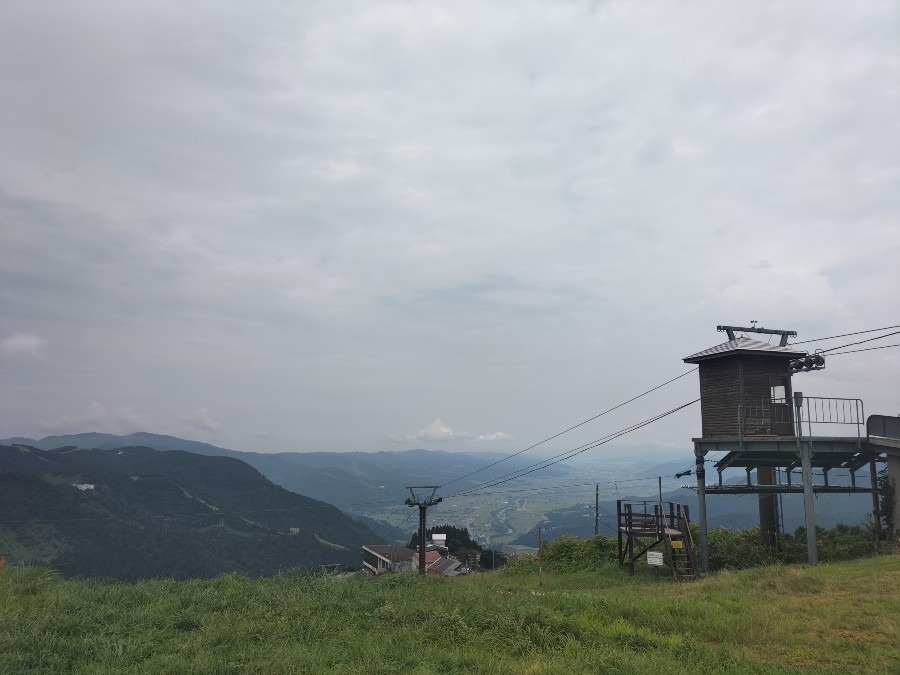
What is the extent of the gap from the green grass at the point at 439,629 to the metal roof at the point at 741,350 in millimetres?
9306

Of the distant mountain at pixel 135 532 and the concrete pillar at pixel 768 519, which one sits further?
the distant mountain at pixel 135 532

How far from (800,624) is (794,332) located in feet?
65.1

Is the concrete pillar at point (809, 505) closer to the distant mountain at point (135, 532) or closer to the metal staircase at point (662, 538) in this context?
the metal staircase at point (662, 538)

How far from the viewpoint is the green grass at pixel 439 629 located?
10.0 m

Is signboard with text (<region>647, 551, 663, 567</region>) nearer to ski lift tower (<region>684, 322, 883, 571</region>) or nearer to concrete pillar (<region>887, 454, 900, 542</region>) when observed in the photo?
ski lift tower (<region>684, 322, 883, 571</region>)

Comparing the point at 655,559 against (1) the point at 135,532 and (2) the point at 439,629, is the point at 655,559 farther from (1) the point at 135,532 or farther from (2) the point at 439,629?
(1) the point at 135,532

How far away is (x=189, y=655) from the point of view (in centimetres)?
1055

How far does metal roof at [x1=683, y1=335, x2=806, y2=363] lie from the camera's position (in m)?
24.2

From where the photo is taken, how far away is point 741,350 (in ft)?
78.9

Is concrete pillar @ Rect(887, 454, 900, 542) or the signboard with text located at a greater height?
concrete pillar @ Rect(887, 454, 900, 542)

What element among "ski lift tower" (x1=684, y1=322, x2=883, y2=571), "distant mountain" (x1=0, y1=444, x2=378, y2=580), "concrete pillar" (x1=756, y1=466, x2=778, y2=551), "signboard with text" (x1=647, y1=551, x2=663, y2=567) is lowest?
"distant mountain" (x1=0, y1=444, x2=378, y2=580)

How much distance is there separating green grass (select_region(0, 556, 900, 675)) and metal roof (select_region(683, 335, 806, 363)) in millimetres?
9306

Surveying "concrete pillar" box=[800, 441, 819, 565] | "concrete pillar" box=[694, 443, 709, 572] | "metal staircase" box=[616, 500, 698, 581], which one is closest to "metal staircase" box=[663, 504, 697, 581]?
"metal staircase" box=[616, 500, 698, 581]

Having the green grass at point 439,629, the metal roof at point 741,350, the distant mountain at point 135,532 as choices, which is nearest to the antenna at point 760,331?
the metal roof at point 741,350
